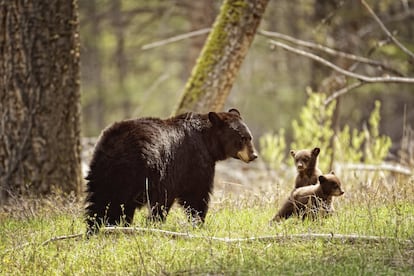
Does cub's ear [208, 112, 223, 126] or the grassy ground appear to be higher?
cub's ear [208, 112, 223, 126]

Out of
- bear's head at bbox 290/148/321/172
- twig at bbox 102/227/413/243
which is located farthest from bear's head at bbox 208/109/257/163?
twig at bbox 102/227/413/243

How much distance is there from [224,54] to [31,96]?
252cm

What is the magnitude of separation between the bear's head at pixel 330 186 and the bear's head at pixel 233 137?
82 cm

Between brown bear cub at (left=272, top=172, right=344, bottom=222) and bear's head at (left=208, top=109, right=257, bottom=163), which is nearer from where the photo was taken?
brown bear cub at (left=272, top=172, right=344, bottom=222)

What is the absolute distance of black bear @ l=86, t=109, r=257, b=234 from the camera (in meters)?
6.17

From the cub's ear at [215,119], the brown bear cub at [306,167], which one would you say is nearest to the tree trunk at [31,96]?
the cub's ear at [215,119]

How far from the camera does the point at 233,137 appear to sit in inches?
287

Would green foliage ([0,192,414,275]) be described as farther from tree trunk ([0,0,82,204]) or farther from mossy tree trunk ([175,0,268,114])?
mossy tree trunk ([175,0,268,114])

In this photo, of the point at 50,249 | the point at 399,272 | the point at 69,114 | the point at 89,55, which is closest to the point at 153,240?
the point at 50,249

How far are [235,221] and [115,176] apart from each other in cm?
124

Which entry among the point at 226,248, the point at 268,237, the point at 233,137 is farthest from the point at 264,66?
the point at 226,248

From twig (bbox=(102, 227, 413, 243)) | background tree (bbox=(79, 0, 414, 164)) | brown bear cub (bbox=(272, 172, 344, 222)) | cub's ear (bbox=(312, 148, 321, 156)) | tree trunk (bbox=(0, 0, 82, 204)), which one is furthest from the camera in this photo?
background tree (bbox=(79, 0, 414, 164))

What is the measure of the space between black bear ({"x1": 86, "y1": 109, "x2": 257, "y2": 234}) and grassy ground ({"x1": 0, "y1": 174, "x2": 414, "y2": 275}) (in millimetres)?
257

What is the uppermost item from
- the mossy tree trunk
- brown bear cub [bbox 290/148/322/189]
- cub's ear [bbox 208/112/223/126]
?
the mossy tree trunk
